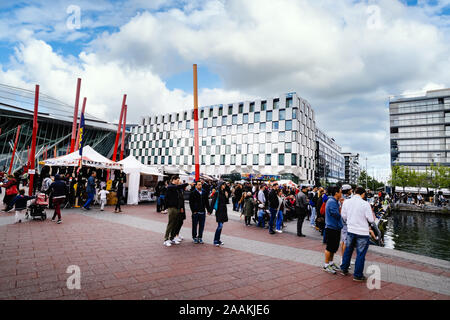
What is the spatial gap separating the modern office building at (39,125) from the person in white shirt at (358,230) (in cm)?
4997

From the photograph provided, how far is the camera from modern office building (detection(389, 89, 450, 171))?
64375 millimetres

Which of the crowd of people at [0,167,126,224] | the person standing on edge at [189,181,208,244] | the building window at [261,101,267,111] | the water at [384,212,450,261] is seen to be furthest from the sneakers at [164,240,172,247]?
the building window at [261,101,267,111]

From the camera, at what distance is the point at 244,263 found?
5.43m

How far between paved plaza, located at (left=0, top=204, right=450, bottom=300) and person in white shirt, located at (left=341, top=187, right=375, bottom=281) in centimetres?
29

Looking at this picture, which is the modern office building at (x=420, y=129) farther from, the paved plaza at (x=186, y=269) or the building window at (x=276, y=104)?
the paved plaza at (x=186, y=269)

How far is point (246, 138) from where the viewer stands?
2063 inches

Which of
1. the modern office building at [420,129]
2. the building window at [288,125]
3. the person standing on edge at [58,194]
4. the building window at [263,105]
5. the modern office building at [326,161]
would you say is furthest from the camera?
the modern office building at [326,161]

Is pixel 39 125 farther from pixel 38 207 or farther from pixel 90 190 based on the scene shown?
pixel 38 207

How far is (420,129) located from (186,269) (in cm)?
8351

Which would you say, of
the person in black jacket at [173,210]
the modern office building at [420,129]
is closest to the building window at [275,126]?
the person in black jacket at [173,210]

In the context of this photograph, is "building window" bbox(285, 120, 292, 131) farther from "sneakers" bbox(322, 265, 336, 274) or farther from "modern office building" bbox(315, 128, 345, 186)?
"sneakers" bbox(322, 265, 336, 274)

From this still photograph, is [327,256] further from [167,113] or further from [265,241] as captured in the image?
[167,113]

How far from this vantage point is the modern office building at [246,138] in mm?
47344
